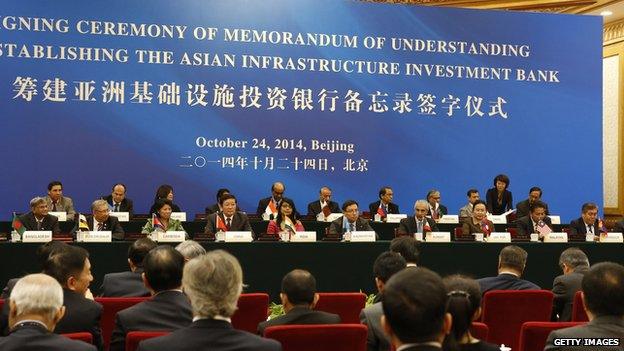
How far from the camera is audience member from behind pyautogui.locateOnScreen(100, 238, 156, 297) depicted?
13.2 feet

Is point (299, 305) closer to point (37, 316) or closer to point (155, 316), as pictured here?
point (155, 316)

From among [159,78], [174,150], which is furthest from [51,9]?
[174,150]

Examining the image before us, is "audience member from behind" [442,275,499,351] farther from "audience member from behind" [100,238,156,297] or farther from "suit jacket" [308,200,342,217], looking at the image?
"suit jacket" [308,200,342,217]

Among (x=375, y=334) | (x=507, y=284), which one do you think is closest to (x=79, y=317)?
(x=375, y=334)

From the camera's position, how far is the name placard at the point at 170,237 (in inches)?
259

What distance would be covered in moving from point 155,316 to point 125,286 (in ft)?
4.13

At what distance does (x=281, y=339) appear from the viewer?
8.30 ft

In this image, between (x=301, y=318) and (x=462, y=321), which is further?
(x=301, y=318)

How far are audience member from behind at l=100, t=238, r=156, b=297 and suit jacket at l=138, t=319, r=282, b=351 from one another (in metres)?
1.88

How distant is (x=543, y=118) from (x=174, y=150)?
5.38 m

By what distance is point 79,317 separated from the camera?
9.95 feet

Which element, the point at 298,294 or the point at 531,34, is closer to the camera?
the point at 298,294

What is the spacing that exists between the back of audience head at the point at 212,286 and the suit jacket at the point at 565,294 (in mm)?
2552

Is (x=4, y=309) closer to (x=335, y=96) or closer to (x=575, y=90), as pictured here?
(x=335, y=96)
